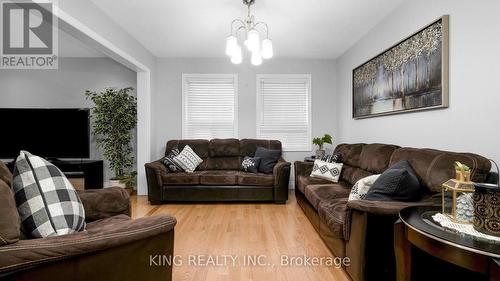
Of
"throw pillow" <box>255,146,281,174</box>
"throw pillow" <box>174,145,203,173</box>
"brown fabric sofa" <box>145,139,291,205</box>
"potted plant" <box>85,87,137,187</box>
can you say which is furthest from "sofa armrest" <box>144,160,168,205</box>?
"throw pillow" <box>255,146,281,174</box>

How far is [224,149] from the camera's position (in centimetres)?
462

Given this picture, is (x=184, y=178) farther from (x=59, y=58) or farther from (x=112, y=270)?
(x=59, y=58)

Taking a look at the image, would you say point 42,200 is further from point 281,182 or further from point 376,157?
point 281,182

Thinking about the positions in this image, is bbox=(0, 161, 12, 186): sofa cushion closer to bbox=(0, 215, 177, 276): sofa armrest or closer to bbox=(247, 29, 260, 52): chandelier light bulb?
bbox=(0, 215, 177, 276): sofa armrest

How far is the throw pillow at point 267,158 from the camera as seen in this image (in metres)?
4.22

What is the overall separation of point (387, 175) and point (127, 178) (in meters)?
4.12

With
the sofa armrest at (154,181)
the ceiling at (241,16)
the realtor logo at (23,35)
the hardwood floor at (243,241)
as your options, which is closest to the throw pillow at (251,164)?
the hardwood floor at (243,241)

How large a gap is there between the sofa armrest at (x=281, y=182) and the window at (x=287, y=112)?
1.07 metres

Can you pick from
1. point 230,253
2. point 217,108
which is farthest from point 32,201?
point 217,108

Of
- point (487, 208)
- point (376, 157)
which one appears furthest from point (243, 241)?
point (487, 208)

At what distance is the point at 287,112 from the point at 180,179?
237 cm

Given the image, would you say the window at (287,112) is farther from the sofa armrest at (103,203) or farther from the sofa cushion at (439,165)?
the sofa armrest at (103,203)

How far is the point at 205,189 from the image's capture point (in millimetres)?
3998

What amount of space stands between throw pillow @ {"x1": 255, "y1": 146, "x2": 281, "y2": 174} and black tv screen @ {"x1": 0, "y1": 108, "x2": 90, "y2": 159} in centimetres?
292
